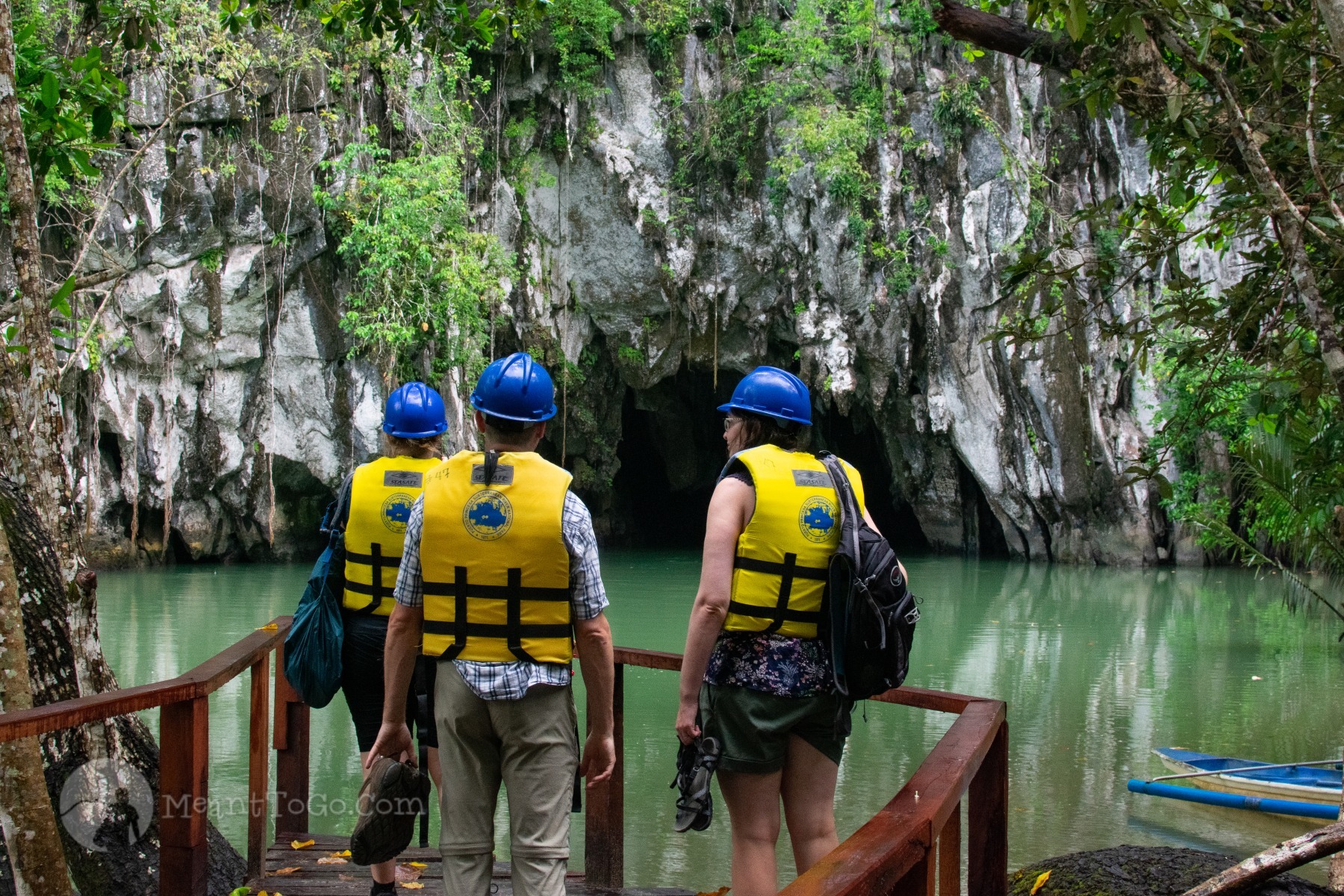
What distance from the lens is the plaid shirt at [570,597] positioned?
6.53 feet

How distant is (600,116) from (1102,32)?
46.6 feet

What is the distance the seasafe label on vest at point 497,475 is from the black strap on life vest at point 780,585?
1.47ft

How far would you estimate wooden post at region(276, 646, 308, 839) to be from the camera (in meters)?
3.25

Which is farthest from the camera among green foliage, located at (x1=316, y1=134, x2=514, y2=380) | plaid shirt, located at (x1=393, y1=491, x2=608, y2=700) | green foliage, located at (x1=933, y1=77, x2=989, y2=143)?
green foliage, located at (x1=933, y1=77, x2=989, y2=143)

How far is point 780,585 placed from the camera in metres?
2.15

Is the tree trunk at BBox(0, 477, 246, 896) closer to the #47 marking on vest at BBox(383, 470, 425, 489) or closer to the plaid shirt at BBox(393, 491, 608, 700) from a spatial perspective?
the #47 marking on vest at BBox(383, 470, 425, 489)

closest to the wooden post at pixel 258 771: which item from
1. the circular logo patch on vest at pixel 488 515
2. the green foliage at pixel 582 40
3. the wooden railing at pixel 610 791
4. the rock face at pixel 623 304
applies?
the wooden railing at pixel 610 791

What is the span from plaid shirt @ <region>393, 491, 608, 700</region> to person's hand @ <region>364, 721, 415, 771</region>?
0.23m

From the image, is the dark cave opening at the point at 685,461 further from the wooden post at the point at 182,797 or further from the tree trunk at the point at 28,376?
the wooden post at the point at 182,797

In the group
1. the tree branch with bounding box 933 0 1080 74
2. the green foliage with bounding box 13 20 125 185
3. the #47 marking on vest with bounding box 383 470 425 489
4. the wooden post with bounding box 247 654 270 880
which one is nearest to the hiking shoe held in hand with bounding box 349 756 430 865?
the #47 marking on vest with bounding box 383 470 425 489

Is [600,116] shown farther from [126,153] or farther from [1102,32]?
[1102,32]

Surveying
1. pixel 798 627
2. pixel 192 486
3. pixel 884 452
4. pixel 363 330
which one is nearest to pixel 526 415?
pixel 798 627

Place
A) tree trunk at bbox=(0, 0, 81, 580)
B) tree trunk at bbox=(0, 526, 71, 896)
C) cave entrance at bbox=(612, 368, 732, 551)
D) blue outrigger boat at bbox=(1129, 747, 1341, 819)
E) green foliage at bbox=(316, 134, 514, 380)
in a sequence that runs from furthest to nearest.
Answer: cave entrance at bbox=(612, 368, 732, 551) → green foliage at bbox=(316, 134, 514, 380) → blue outrigger boat at bbox=(1129, 747, 1341, 819) → tree trunk at bbox=(0, 0, 81, 580) → tree trunk at bbox=(0, 526, 71, 896)

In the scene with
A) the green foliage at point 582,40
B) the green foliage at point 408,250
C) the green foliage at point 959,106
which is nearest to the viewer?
the green foliage at point 408,250
